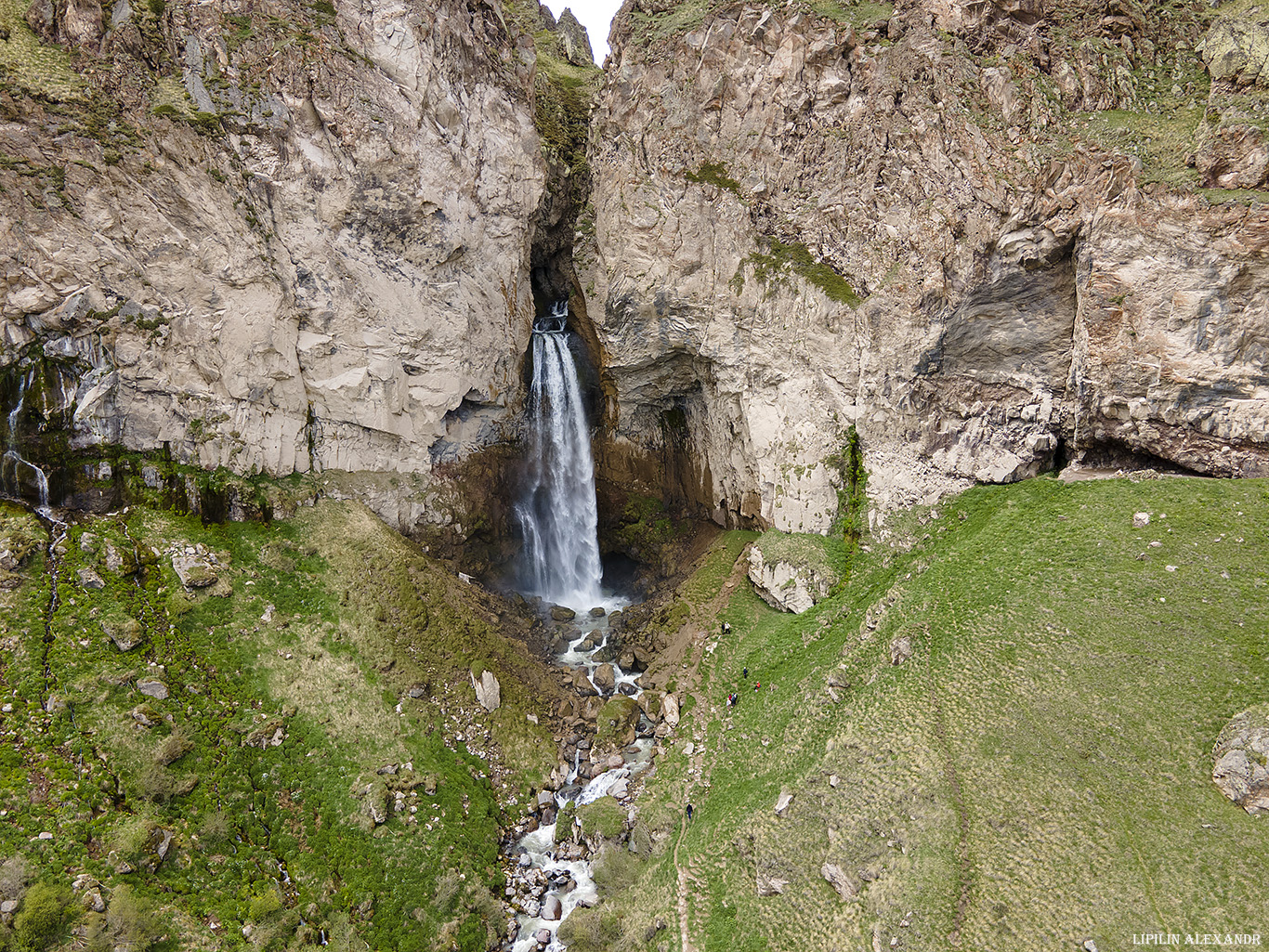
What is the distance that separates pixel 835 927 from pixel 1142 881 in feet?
23.5

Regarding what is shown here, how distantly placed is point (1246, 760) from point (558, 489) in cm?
2986

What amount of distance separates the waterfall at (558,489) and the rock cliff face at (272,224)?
4.28 m

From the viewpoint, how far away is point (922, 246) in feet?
85.7

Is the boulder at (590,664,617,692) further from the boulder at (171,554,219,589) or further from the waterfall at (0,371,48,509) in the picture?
the waterfall at (0,371,48,509)

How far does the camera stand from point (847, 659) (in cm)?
2348

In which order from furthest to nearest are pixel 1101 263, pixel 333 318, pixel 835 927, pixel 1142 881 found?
pixel 333 318, pixel 1101 263, pixel 835 927, pixel 1142 881

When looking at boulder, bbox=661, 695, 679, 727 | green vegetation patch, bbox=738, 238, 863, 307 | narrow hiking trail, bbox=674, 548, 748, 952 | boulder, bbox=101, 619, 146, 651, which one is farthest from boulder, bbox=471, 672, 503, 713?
green vegetation patch, bbox=738, 238, 863, 307

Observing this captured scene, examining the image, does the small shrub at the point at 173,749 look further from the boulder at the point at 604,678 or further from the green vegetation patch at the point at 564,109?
the green vegetation patch at the point at 564,109

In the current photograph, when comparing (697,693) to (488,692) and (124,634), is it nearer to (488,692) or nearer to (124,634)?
(488,692)

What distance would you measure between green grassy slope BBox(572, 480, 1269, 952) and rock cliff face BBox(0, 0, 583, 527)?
20825mm

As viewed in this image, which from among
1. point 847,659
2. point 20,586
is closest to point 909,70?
point 847,659

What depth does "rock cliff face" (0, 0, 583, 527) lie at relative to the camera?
80.2 feet

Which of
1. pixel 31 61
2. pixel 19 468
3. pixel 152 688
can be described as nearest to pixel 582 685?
pixel 152 688

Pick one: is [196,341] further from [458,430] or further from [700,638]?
[700,638]
